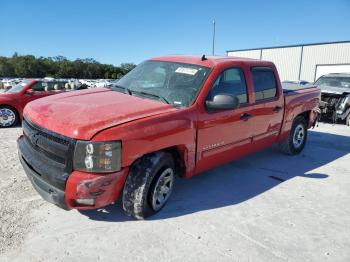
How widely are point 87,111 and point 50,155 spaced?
23.1 inches

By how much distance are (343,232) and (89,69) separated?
93.3 meters

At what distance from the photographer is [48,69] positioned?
297ft

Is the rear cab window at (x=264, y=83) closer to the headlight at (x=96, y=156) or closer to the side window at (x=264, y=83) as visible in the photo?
the side window at (x=264, y=83)

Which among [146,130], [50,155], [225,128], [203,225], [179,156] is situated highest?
[146,130]

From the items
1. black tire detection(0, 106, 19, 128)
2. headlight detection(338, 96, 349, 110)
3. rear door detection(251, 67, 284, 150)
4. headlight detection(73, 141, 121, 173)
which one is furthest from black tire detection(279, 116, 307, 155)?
black tire detection(0, 106, 19, 128)

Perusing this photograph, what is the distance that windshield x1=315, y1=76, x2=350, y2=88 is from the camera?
39.7 feet

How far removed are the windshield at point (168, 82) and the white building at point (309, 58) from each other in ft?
100

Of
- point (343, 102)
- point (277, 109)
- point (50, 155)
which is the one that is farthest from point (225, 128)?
point (343, 102)

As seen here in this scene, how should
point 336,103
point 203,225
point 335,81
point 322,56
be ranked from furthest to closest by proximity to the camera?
point 322,56
point 335,81
point 336,103
point 203,225

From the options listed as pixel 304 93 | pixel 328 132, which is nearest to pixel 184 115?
pixel 304 93

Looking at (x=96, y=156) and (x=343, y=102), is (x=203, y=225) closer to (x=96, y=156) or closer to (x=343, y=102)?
(x=96, y=156)

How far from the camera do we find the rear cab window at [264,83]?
16.4 ft

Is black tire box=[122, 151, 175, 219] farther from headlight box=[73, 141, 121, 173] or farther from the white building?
the white building

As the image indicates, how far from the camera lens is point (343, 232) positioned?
3.59m
